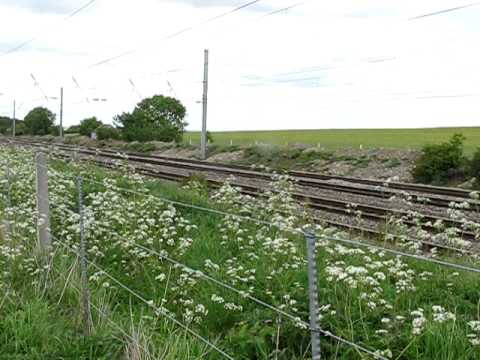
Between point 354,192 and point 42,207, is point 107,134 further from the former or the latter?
point 42,207

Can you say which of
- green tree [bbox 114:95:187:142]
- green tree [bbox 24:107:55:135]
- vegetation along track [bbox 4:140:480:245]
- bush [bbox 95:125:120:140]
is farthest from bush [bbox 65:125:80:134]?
vegetation along track [bbox 4:140:480:245]

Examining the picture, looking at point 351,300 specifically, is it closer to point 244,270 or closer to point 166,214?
point 244,270

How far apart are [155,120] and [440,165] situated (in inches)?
2060

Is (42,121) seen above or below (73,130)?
above

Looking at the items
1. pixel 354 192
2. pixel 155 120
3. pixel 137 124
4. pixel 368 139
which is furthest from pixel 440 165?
pixel 155 120

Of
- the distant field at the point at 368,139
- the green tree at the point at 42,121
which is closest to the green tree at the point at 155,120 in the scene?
the distant field at the point at 368,139

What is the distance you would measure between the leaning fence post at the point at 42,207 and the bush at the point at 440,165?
1958 centimetres

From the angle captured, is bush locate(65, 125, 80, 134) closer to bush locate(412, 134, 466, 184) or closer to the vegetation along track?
the vegetation along track

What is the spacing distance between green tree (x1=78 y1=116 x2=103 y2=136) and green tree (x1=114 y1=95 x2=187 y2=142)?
733cm

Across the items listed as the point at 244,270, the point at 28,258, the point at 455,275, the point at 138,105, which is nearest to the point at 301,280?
the point at 244,270

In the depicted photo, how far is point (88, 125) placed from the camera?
269ft

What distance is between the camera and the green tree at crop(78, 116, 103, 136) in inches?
3179

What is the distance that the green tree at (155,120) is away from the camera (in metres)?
66.1

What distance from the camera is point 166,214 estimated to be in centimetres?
753
